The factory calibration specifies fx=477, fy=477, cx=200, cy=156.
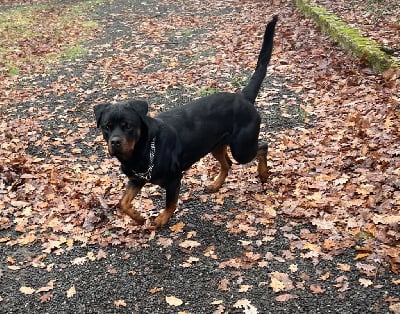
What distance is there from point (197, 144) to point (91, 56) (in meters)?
10.2

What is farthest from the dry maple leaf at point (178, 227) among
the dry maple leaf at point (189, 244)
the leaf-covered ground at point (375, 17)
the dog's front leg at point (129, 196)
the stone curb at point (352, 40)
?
the leaf-covered ground at point (375, 17)

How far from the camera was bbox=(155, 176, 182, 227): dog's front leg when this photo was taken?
521cm

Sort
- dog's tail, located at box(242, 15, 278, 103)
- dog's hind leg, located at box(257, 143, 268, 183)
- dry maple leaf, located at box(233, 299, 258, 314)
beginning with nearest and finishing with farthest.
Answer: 1. dry maple leaf, located at box(233, 299, 258, 314)
2. dog's tail, located at box(242, 15, 278, 103)
3. dog's hind leg, located at box(257, 143, 268, 183)

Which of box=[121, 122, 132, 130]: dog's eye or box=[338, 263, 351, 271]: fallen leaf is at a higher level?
box=[121, 122, 132, 130]: dog's eye

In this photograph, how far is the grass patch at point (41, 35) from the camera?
14352 millimetres

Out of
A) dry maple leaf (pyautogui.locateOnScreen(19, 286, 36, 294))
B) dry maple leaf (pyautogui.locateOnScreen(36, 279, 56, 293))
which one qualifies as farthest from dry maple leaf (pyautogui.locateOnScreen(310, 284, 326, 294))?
dry maple leaf (pyautogui.locateOnScreen(19, 286, 36, 294))

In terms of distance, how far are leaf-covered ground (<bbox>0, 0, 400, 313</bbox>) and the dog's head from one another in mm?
1176

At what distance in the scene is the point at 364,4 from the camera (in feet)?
44.7

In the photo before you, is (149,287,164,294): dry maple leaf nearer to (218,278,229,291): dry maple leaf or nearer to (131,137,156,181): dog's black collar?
(218,278,229,291): dry maple leaf

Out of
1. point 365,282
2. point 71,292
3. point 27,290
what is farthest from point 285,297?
point 27,290

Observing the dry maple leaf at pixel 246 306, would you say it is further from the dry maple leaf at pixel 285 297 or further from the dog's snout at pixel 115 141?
the dog's snout at pixel 115 141

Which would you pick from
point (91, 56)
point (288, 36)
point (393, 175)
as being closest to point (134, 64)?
point (91, 56)

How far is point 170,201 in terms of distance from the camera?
209 inches

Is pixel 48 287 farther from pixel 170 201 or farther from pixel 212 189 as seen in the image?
pixel 212 189
